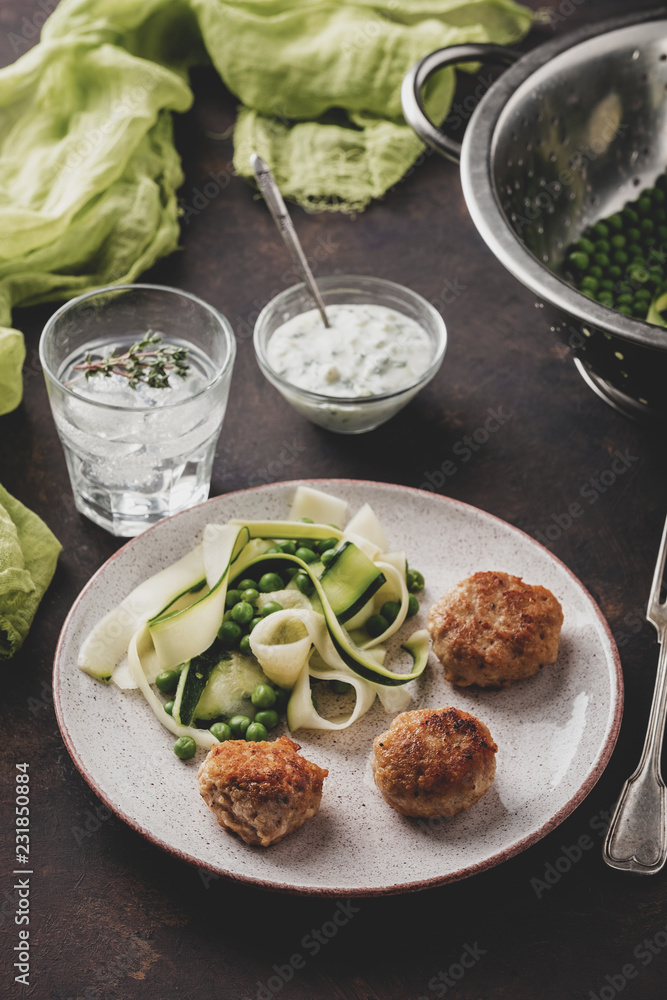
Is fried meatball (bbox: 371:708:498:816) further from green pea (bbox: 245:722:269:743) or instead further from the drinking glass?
the drinking glass

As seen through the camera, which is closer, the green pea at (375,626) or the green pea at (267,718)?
the green pea at (267,718)

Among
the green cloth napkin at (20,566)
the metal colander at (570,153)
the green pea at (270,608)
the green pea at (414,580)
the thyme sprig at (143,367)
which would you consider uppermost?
the metal colander at (570,153)

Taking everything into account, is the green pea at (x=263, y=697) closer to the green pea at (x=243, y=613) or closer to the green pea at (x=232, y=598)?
the green pea at (x=243, y=613)

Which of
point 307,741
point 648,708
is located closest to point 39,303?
point 307,741

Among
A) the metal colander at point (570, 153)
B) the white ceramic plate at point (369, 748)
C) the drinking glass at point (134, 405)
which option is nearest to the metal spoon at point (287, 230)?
the drinking glass at point (134, 405)

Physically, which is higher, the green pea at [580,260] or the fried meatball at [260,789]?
the green pea at [580,260]

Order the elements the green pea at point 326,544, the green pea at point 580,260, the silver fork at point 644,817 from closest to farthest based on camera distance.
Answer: the silver fork at point 644,817 → the green pea at point 326,544 → the green pea at point 580,260
